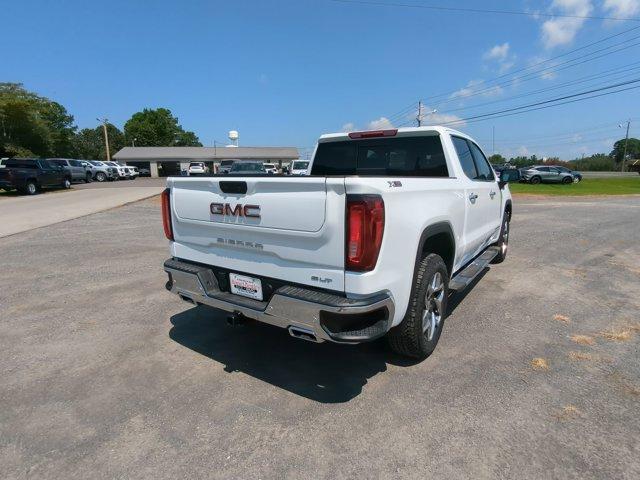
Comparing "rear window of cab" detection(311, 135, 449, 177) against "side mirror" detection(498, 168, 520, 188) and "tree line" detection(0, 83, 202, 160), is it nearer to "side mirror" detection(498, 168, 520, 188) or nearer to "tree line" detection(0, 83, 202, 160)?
"side mirror" detection(498, 168, 520, 188)

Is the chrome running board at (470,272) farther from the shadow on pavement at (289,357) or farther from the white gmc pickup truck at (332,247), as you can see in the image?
the shadow on pavement at (289,357)

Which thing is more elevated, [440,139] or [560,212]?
[440,139]

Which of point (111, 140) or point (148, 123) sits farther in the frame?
point (111, 140)

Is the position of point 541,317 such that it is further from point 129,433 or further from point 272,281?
point 129,433

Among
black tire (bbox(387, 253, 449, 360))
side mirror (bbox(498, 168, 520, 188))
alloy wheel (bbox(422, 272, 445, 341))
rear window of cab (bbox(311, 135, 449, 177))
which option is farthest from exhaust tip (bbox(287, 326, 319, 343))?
side mirror (bbox(498, 168, 520, 188))

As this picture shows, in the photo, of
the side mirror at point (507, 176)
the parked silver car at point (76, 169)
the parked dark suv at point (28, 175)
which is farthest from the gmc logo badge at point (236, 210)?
the parked silver car at point (76, 169)

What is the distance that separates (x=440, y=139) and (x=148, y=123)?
97.3 meters

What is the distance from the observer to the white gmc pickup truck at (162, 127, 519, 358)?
2623 mm

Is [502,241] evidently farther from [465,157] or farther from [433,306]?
[433,306]

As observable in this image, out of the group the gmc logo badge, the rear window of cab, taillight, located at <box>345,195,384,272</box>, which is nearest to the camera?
taillight, located at <box>345,195,384,272</box>

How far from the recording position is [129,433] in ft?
8.64

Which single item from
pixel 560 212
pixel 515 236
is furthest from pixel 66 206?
pixel 560 212

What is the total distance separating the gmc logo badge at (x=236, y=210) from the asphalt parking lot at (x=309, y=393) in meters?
1.31

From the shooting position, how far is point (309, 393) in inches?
121
